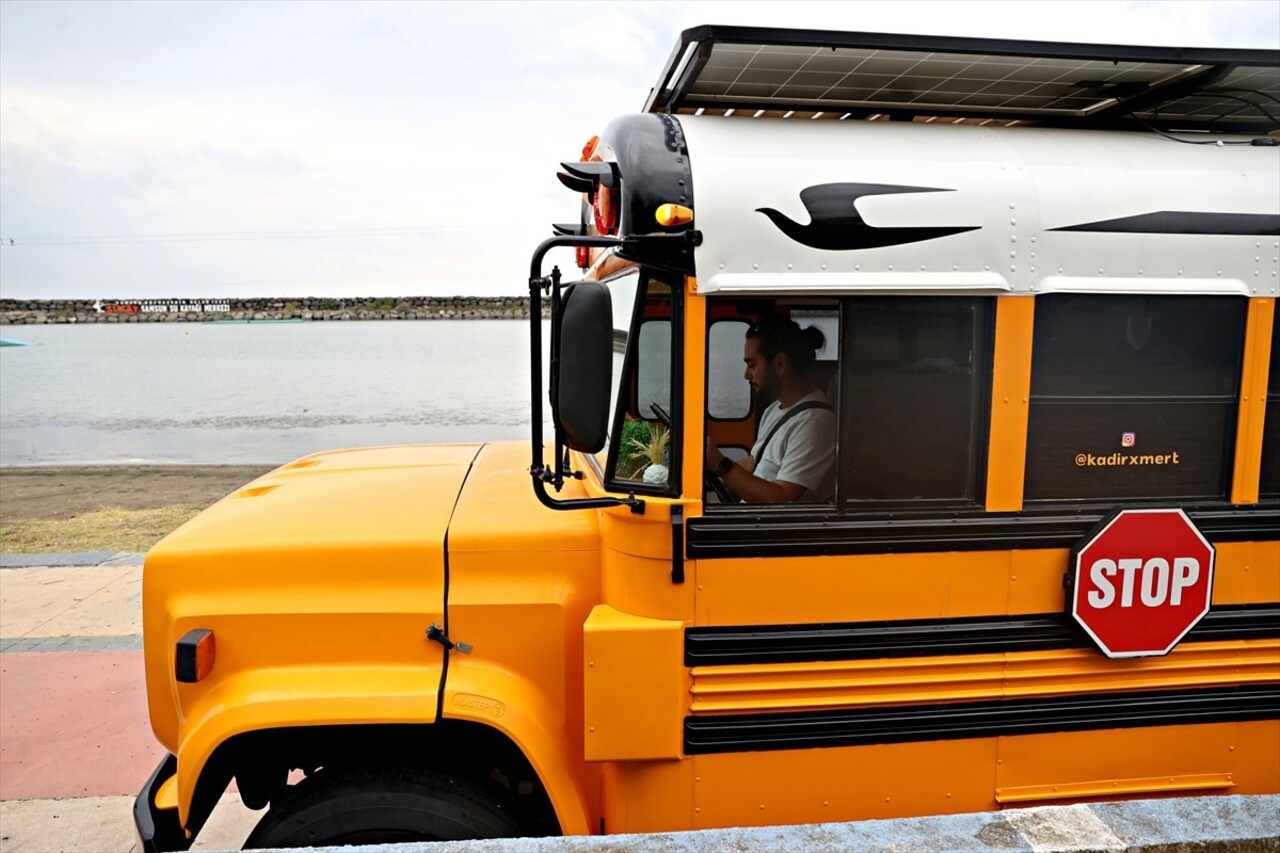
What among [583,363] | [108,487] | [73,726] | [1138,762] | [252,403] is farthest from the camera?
[252,403]

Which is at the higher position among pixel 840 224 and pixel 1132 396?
pixel 840 224

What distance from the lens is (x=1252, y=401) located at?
2.63 metres

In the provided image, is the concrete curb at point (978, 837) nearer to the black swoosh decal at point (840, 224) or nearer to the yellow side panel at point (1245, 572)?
the yellow side panel at point (1245, 572)

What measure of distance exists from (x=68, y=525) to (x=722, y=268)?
32.6 ft

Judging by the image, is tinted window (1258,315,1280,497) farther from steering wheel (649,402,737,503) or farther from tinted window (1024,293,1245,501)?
steering wheel (649,402,737,503)

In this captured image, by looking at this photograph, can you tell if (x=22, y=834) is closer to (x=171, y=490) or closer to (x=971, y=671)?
(x=971, y=671)

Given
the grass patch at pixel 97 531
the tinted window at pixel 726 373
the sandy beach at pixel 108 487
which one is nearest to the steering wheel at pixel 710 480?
the tinted window at pixel 726 373

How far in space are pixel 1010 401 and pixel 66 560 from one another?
8.17 m

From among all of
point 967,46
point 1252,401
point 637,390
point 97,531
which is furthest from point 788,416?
point 97,531

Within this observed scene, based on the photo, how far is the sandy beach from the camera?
11039 mm

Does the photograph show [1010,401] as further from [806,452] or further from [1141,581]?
[1141,581]

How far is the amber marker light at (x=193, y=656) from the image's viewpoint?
97.3 inches

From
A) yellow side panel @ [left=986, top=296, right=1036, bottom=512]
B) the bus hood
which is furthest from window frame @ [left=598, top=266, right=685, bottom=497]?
→ yellow side panel @ [left=986, top=296, right=1036, bottom=512]

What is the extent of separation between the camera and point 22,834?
3766mm
